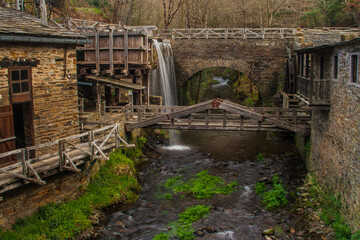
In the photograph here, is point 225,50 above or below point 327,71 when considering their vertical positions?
above

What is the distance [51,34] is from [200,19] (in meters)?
26.8

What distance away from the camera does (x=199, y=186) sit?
14.2m

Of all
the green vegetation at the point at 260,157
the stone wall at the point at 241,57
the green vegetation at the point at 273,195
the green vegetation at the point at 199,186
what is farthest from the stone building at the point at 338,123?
the stone wall at the point at 241,57

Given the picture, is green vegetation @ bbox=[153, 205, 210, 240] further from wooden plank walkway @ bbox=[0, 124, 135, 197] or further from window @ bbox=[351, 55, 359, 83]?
window @ bbox=[351, 55, 359, 83]

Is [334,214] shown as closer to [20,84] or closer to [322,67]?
[322,67]

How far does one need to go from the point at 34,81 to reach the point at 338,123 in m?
9.43

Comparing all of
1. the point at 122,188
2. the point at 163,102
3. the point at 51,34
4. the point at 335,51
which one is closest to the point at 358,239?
the point at 335,51

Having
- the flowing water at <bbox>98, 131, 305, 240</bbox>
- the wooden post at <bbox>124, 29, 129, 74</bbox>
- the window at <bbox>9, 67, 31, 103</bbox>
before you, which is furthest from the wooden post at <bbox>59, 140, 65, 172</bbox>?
the wooden post at <bbox>124, 29, 129, 74</bbox>

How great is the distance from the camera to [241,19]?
36.4 metres

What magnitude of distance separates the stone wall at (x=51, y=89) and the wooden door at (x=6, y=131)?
10.1 inches

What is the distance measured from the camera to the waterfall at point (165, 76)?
22328 mm

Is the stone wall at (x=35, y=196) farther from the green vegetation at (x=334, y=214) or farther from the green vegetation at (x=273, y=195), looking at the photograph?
the green vegetation at (x=334, y=214)

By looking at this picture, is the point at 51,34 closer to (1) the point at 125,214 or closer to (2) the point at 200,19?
(1) the point at 125,214

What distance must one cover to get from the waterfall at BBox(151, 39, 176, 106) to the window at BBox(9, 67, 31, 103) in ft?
40.2
